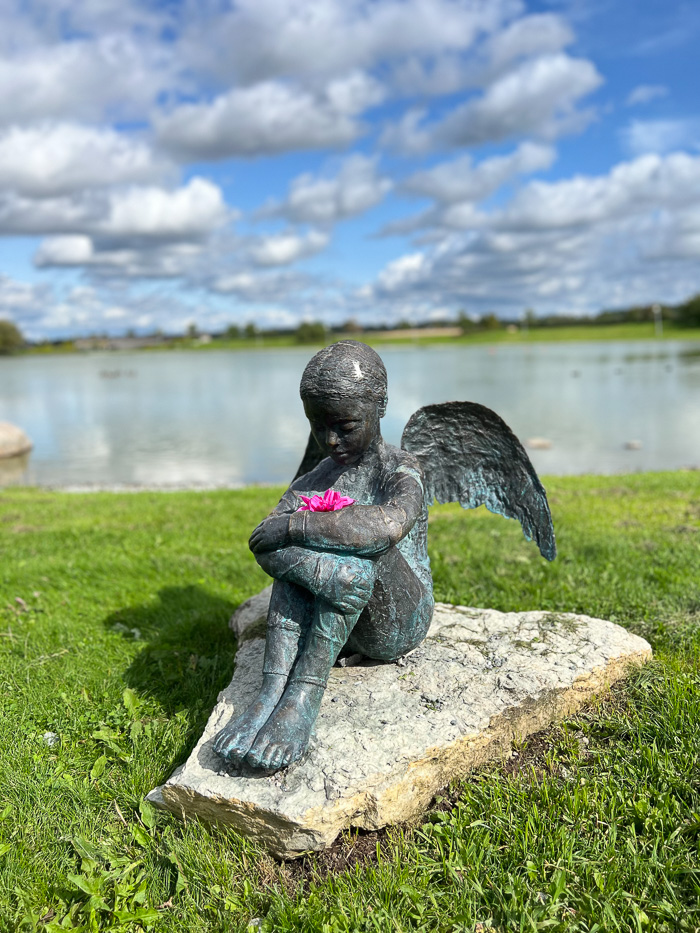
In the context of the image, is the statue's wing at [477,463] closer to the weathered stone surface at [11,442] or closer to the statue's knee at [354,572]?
the statue's knee at [354,572]

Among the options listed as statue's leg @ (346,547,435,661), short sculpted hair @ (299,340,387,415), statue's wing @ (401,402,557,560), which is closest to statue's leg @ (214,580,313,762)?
statue's leg @ (346,547,435,661)

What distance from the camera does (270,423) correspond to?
74.3 feet

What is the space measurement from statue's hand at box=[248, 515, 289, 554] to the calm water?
10.8 metres

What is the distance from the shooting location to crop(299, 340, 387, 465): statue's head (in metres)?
3.16

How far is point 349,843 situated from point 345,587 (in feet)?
3.55

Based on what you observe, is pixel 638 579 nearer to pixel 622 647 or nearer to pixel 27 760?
pixel 622 647

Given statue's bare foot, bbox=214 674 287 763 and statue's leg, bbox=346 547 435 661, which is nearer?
statue's bare foot, bbox=214 674 287 763

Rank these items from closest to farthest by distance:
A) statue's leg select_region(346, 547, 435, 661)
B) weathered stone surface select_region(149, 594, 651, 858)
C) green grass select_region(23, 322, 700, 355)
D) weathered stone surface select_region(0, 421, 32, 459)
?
1. weathered stone surface select_region(149, 594, 651, 858)
2. statue's leg select_region(346, 547, 435, 661)
3. weathered stone surface select_region(0, 421, 32, 459)
4. green grass select_region(23, 322, 700, 355)

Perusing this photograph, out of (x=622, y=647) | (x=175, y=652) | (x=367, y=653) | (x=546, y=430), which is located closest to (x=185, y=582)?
(x=175, y=652)

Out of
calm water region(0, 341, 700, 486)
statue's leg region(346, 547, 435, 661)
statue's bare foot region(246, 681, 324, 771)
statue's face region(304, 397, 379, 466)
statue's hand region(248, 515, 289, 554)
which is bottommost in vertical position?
calm water region(0, 341, 700, 486)

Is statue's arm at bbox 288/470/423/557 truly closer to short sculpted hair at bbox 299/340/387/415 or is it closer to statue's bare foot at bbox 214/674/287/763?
short sculpted hair at bbox 299/340/387/415

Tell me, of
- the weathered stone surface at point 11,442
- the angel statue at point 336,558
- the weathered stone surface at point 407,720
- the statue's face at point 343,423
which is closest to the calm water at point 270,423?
the weathered stone surface at point 11,442

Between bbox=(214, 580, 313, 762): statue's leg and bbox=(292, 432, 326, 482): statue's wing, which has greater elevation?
bbox=(292, 432, 326, 482): statue's wing

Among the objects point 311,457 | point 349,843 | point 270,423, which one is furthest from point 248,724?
point 270,423
